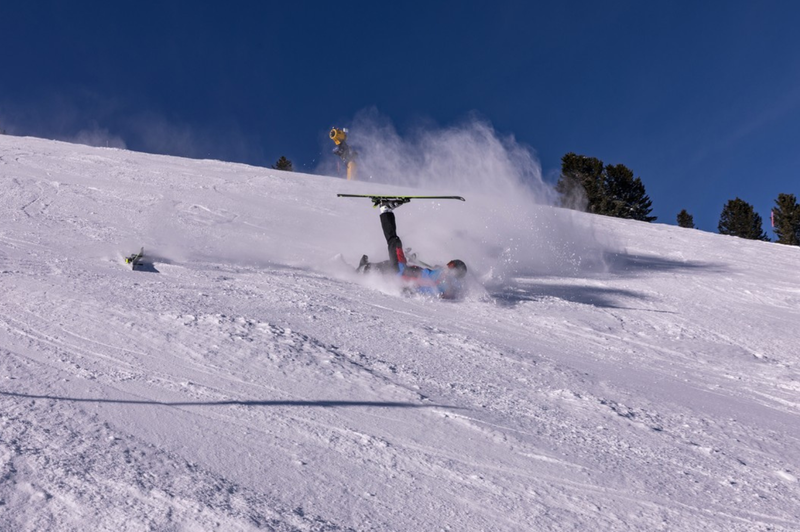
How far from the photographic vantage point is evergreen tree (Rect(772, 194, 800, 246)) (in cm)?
4816

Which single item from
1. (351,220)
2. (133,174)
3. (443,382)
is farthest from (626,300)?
(133,174)

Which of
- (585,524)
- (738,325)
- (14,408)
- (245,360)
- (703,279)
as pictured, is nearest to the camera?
(585,524)

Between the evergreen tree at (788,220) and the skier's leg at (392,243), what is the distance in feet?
153

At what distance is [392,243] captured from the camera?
383 inches

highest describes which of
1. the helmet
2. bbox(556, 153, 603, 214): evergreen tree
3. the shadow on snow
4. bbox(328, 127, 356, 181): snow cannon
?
bbox(556, 153, 603, 214): evergreen tree

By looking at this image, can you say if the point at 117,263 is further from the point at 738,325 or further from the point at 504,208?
the point at 504,208

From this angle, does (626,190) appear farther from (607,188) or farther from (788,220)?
(788,220)

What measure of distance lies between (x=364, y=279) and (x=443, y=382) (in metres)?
4.69

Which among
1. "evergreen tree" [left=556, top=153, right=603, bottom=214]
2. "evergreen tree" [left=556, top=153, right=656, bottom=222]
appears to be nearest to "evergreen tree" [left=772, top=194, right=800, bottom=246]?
"evergreen tree" [left=556, top=153, right=656, bottom=222]

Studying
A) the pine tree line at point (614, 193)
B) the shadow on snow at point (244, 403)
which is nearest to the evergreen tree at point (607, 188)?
the pine tree line at point (614, 193)

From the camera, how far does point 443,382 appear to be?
5129 mm

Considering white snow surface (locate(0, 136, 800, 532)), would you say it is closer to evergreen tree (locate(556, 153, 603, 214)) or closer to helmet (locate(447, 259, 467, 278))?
helmet (locate(447, 259, 467, 278))

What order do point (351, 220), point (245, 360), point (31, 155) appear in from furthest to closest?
1. point (31, 155)
2. point (351, 220)
3. point (245, 360)

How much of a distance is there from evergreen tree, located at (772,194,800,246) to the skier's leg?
4674 cm
